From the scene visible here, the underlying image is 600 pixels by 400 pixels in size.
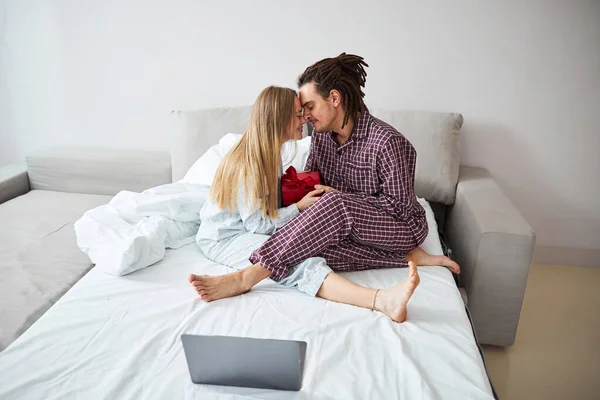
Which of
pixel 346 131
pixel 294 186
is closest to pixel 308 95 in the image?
pixel 346 131

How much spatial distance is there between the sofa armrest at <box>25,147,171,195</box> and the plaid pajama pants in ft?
3.46

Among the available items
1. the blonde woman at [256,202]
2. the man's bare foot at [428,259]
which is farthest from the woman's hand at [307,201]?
A: the man's bare foot at [428,259]

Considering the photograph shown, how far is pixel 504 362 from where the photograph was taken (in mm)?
1733

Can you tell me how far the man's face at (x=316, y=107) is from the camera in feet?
5.41

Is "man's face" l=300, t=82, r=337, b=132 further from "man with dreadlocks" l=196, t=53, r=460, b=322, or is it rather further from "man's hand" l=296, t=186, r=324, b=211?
"man's hand" l=296, t=186, r=324, b=211

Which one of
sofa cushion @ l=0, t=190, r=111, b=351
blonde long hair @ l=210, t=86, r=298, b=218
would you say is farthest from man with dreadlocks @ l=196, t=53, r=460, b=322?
sofa cushion @ l=0, t=190, r=111, b=351

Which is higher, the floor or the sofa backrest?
the sofa backrest

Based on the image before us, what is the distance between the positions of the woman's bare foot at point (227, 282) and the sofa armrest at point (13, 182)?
4.40 feet

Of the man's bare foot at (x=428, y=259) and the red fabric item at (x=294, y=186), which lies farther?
the red fabric item at (x=294, y=186)

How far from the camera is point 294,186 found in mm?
1708

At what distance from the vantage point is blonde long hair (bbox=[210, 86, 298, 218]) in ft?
5.12

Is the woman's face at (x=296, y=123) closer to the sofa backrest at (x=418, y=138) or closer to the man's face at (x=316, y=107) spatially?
the man's face at (x=316, y=107)

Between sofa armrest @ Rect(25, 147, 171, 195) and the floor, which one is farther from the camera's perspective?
sofa armrest @ Rect(25, 147, 171, 195)

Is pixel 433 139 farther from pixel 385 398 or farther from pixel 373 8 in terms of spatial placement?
pixel 385 398
